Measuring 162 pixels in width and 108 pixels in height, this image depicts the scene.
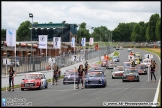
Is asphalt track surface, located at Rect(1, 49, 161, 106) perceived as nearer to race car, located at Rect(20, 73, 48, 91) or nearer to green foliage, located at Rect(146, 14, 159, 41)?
race car, located at Rect(20, 73, 48, 91)

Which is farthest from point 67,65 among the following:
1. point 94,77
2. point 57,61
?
point 94,77

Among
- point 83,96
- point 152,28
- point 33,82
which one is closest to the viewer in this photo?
point 83,96

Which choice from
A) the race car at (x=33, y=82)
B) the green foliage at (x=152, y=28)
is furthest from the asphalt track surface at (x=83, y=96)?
the green foliage at (x=152, y=28)

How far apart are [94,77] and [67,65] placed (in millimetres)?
31995

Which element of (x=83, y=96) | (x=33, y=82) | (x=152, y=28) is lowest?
(x=83, y=96)

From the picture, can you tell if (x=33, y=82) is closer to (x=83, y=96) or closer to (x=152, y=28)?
(x=83, y=96)

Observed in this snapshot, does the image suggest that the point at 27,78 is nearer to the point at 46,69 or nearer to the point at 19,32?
the point at 46,69

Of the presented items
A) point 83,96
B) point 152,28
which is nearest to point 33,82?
point 83,96

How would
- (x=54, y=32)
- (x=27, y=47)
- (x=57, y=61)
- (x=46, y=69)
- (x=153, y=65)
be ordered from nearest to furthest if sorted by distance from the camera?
(x=153, y=65) → (x=46, y=69) → (x=57, y=61) → (x=27, y=47) → (x=54, y=32)

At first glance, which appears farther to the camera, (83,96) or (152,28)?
(152,28)

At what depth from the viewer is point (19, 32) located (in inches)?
6265

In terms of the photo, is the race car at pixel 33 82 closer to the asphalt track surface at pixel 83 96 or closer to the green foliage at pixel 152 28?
the asphalt track surface at pixel 83 96

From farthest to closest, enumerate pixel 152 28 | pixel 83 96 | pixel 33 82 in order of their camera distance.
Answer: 1. pixel 152 28
2. pixel 33 82
3. pixel 83 96

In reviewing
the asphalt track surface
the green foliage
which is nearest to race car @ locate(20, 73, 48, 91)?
the asphalt track surface
